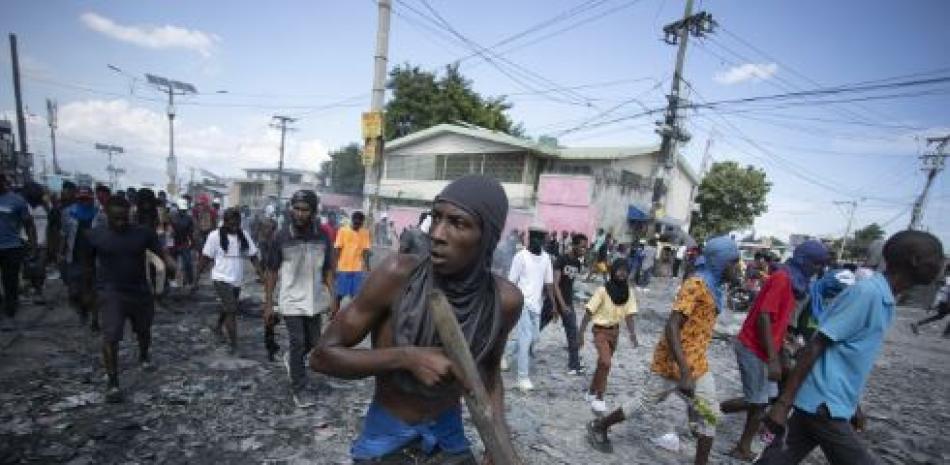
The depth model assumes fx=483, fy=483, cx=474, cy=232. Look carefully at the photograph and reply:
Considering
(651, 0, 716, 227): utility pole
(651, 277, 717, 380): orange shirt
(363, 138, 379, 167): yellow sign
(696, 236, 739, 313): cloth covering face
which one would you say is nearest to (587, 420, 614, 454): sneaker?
(651, 277, 717, 380): orange shirt

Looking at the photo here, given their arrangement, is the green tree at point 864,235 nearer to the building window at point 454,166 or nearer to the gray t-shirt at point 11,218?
the building window at point 454,166

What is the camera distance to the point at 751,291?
14016mm

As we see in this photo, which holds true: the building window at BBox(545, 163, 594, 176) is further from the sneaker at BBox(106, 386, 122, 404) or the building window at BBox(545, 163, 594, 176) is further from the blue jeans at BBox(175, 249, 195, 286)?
the sneaker at BBox(106, 386, 122, 404)

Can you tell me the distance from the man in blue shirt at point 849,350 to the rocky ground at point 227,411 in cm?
202

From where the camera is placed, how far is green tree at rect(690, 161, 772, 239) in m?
34.3

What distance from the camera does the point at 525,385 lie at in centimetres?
602

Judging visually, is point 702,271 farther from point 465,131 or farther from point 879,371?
point 465,131

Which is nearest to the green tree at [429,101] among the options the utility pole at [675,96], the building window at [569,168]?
the building window at [569,168]

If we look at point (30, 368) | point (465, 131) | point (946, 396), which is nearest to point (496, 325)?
point (30, 368)

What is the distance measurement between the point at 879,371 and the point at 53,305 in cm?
1494

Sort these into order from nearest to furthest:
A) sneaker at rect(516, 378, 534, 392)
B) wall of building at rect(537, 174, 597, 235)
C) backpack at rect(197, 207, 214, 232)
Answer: sneaker at rect(516, 378, 534, 392) → backpack at rect(197, 207, 214, 232) → wall of building at rect(537, 174, 597, 235)

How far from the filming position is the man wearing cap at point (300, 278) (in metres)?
5.05

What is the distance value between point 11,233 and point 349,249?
4.38m

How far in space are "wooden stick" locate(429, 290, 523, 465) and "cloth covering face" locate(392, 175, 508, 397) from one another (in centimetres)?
28
